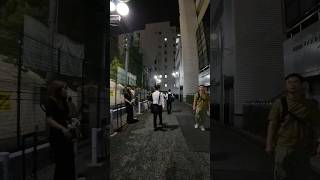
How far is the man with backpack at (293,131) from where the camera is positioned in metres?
3.21

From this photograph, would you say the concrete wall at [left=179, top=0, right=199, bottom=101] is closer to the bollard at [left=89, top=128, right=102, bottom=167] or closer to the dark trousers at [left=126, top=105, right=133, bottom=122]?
the dark trousers at [left=126, top=105, right=133, bottom=122]

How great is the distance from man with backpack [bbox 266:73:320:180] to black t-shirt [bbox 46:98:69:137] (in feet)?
8.19

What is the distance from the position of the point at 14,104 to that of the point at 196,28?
1678 inches

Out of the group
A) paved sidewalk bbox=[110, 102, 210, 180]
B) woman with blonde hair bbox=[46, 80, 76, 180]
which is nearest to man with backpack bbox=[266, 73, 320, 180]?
paved sidewalk bbox=[110, 102, 210, 180]

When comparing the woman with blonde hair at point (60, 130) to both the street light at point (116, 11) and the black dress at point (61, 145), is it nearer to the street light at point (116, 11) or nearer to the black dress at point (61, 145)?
the black dress at point (61, 145)

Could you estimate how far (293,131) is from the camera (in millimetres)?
3258

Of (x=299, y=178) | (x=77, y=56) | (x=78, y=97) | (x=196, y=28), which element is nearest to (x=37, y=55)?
(x=77, y=56)

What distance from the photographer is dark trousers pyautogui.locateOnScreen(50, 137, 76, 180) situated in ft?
13.6

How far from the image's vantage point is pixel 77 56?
8008mm

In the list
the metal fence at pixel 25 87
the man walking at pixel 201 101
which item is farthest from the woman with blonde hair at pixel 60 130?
the man walking at pixel 201 101

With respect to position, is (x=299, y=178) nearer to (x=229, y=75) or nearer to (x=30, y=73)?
(x=30, y=73)

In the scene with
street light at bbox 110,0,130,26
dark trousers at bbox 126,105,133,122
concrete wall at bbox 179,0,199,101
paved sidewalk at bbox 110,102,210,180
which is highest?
concrete wall at bbox 179,0,199,101

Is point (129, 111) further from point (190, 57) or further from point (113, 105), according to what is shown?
point (190, 57)

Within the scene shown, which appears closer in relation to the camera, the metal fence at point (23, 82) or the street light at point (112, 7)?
the metal fence at point (23, 82)
